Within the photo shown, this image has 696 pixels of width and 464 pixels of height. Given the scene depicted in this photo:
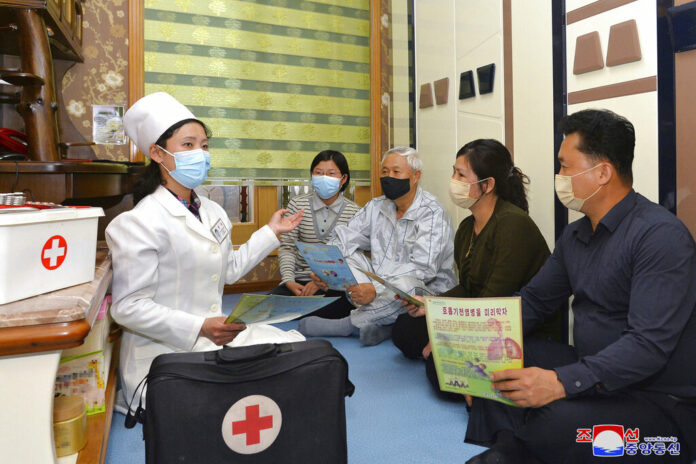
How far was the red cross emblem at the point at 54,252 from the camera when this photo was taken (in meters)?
1.07

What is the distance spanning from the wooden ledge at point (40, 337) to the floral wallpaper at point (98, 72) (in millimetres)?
3018

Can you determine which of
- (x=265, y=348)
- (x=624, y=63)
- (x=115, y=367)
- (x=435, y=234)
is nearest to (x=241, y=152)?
(x=435, y=234)

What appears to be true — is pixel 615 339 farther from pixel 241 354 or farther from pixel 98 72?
pixel 98 72

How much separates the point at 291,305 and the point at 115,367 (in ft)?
3.68

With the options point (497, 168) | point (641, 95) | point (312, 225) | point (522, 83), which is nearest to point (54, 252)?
point (497, 168)

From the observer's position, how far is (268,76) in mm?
4160

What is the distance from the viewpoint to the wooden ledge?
888mm

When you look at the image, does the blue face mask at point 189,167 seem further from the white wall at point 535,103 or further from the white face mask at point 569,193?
the white wall at point 535,103

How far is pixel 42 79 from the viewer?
83.7 inches

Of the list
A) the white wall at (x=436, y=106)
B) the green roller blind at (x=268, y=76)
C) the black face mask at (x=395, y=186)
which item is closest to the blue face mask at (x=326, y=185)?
the black face mask at (x=395, y=186)

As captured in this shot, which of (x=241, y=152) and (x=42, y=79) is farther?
(x=241, y=152)

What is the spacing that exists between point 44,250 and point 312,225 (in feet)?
7.58

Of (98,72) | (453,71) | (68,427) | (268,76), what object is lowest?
(68,427)

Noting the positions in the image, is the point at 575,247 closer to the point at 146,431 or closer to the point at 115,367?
the point at 146,431
